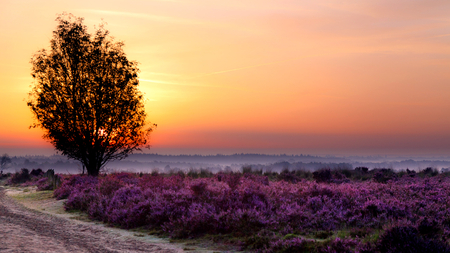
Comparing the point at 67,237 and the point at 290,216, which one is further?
the point at 290,216

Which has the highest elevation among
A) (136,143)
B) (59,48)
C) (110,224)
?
(59,48)

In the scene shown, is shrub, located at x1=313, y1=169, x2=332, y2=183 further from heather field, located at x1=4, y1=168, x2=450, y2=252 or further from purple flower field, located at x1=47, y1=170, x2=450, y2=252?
purple flower field, located at x1=47, y1=170, x2=450, y2=252

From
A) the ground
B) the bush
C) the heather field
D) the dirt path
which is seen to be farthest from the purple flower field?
the bush

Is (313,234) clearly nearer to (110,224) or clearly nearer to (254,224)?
(254,224)

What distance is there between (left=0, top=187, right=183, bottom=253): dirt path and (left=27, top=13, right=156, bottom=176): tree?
15495 millimetres

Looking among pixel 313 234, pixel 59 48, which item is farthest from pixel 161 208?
pixel 59 48

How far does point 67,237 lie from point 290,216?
8701 mm

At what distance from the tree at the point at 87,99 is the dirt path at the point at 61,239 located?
15495mm

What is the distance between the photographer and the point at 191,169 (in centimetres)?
4288

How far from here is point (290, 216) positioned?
15.0 m

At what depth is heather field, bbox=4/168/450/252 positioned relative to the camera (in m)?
11.4

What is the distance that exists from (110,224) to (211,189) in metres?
5.20

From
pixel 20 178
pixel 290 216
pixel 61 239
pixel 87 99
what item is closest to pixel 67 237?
pixel 61 239

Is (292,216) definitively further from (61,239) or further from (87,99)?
(87,99)
